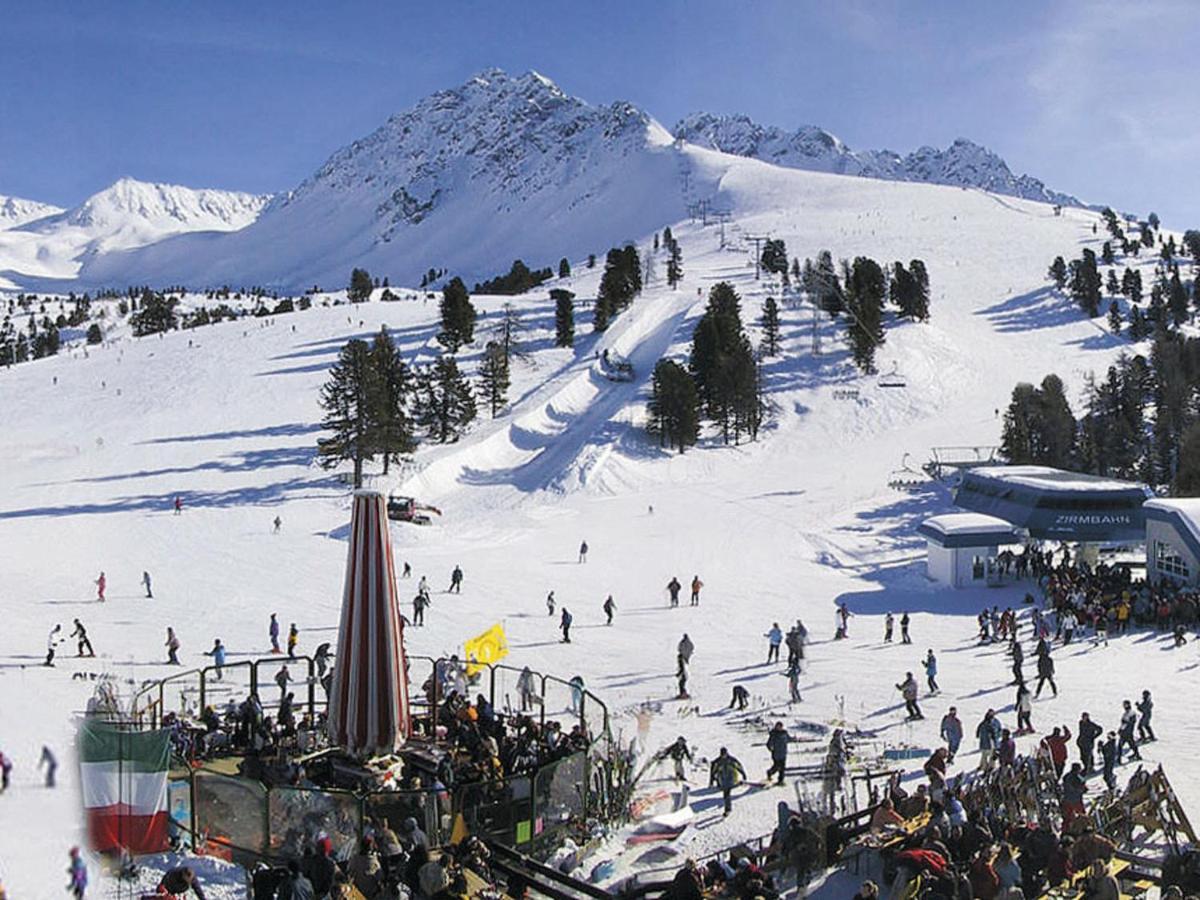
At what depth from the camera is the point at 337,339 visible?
80125mm

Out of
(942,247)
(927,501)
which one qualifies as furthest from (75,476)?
(942,247)

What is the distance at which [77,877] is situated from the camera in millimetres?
9305

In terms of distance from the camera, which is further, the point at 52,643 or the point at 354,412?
the point at 354,412

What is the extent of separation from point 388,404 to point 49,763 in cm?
3708

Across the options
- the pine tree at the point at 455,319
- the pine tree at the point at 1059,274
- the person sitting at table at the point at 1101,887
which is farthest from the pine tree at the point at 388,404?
the pine tree at the point at 1059,274

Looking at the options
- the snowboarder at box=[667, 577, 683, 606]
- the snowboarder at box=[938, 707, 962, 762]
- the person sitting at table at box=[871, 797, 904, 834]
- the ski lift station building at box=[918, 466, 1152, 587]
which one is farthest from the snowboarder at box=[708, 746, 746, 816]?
the ski lift station building at box=[918, 466, 1152, 587]

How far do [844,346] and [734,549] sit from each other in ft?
137

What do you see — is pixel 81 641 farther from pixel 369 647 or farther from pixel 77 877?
pixel 77 877

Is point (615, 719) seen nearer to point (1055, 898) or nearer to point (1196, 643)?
point (1055, 898)

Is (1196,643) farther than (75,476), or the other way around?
(75,476)

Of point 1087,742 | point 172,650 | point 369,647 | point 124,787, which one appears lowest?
point 1087,742

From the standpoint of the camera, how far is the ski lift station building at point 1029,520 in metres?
31.5

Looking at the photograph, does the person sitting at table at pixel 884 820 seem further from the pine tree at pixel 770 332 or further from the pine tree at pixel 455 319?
the pine tree at pixel 770 332

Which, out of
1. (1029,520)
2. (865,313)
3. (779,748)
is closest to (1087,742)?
(779,748)
